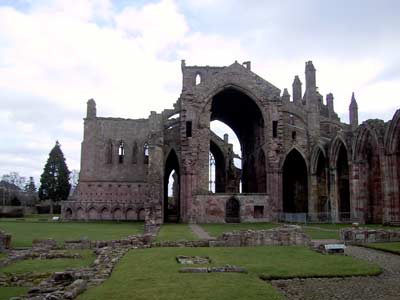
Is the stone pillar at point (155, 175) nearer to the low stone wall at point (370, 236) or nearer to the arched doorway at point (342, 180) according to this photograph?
the arched doorway at point (342, 180)

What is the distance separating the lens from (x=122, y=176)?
59156 millimetres

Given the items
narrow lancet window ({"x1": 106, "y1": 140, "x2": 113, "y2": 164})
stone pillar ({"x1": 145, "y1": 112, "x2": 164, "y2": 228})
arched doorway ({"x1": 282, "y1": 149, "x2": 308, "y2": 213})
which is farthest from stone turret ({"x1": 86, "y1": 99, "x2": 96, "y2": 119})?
arched doorway ({"x1": 282, "y1": 149, "x2": 308, "y2": 213})

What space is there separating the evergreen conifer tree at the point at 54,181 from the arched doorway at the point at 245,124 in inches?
975

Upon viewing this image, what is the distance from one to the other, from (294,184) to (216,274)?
38.3 m

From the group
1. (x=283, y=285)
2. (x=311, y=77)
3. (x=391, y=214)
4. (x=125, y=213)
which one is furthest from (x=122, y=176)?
(x=283, y=285)

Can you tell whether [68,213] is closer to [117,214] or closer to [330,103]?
[117,214]

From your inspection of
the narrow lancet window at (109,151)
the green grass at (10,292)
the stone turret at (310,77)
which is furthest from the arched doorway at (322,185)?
the green grass at (10,292)

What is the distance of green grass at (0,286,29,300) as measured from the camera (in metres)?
9.31

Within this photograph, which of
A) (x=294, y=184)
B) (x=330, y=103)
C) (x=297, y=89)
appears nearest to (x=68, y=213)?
(x=294, y=184)

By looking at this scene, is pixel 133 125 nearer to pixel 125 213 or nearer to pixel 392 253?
pixel 125 213

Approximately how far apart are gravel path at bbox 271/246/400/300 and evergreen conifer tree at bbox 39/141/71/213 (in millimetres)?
57474

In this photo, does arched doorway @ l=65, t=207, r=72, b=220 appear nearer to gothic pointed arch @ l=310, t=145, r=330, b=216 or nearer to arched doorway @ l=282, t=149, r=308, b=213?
arched doorway @ l=282, t=149, r=308, b=213

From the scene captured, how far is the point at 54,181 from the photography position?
209 ft

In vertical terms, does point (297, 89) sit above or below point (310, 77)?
above
